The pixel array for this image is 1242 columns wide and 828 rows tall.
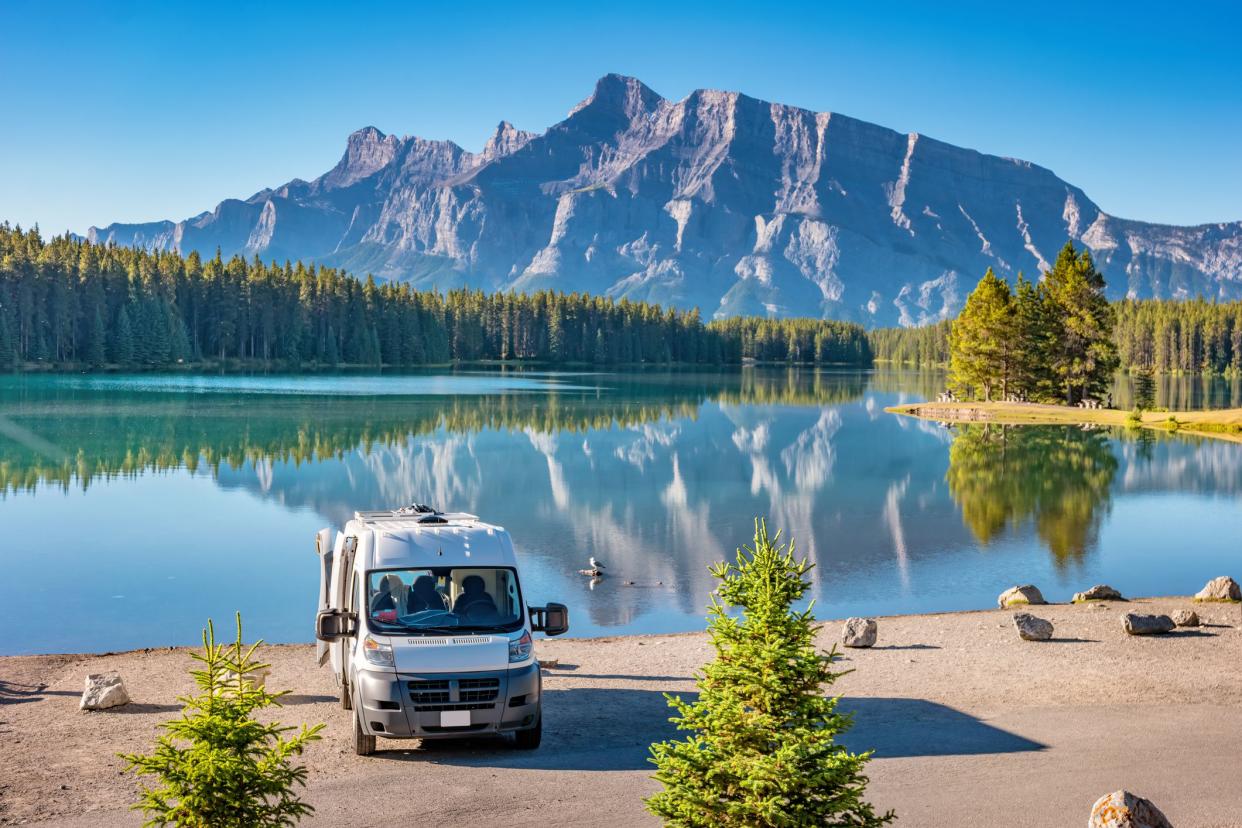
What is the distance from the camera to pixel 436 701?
1233 cm

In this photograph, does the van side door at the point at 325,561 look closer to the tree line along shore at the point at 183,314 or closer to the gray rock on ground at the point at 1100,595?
the gray rock on ground at the point at 1100,595

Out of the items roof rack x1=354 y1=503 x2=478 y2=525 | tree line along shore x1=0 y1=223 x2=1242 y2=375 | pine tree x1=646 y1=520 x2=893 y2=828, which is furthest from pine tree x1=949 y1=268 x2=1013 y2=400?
pine tree x1=646 y1=520 x2=893 y2=828

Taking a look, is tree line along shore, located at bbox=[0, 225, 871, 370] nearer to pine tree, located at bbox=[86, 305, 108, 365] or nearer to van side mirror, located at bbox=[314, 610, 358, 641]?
pine tree, located at bbox=[86, 305, 108, 365]

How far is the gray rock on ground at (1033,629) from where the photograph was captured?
1933 centimetres

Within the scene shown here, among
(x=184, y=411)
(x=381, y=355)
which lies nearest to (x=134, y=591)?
(x=184, y=411)

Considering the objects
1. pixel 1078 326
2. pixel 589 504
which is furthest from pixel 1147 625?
pixel 1078 326

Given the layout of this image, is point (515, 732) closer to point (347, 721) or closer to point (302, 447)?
point (347, 721)

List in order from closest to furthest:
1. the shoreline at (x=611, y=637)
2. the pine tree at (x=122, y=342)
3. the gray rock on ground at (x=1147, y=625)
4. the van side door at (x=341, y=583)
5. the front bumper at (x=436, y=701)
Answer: the front bumper at (x=436, y=701) < the van side door at (x=341, y=583) < the shoreline at (x=611, y=637) < the gray rock on ground at (x=1147, y=625) < the pine tree at (x=122, y=342)

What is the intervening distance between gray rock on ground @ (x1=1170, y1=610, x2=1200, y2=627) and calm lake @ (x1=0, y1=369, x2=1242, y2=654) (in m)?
5.86

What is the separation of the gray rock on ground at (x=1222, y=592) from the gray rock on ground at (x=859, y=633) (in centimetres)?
913

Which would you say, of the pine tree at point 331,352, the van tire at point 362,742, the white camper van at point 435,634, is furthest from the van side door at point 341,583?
the pine tree at point 331,352

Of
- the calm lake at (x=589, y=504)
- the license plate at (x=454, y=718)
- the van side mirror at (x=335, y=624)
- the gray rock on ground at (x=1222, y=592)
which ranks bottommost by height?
the calm lake at (x=589, y=504)

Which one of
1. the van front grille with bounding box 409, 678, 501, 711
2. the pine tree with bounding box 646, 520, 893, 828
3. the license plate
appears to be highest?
the pine tree with bounding box 646, 520, 893, 828

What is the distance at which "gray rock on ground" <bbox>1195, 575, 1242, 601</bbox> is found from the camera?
76.2ft
